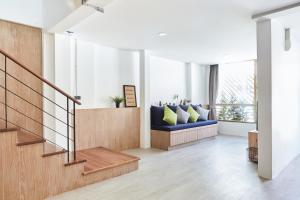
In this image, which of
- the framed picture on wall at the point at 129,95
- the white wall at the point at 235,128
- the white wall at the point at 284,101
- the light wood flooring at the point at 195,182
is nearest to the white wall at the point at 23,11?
the framed picture on wall at the point at 129,95

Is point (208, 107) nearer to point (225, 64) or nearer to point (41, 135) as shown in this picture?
point (225, 64)

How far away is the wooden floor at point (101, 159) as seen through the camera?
3162 mm

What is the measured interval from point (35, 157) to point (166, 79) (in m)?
4.46

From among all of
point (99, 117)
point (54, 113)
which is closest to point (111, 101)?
point (99, 117)

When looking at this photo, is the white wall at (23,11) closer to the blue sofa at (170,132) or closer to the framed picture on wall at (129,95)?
the framed picture on wall at (129,95)

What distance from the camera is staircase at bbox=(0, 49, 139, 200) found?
2.42m

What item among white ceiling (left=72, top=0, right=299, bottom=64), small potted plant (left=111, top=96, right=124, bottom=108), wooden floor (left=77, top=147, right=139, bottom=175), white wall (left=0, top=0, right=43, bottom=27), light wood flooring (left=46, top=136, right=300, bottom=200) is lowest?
light wood flooring (left=46, top=136, right=300, bottom=200)

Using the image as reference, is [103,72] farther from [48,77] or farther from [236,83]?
[236,83]

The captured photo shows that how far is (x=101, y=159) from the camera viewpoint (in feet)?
11.8

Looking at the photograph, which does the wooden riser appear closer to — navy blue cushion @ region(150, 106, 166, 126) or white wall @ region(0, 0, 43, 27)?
white wall @ region(0, 0, 43, 27)

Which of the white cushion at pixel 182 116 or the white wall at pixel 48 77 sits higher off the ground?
the white wall at pixel 48 77

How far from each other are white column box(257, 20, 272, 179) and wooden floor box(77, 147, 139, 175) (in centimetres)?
198

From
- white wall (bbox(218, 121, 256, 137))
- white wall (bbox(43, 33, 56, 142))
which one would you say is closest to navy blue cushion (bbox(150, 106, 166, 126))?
white wall (bbox(43, 33, 56, 142))

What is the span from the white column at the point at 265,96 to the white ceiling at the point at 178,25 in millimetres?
328
